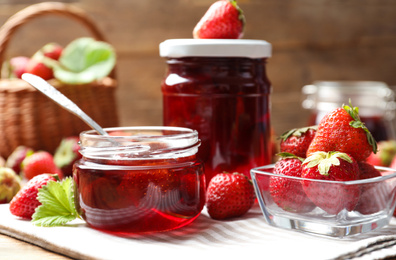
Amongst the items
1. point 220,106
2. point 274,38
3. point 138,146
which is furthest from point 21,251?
point 274,38

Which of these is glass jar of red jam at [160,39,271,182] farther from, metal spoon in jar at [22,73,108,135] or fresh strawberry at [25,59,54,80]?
fresh strawberry at [25,59,54,80]

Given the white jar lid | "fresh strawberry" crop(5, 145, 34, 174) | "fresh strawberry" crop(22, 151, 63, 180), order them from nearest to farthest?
the white jar lid, "fresh strawberry" crop(22, 151, 63, 180), "fresh strawberry" crop(5, 145, 34, 174)

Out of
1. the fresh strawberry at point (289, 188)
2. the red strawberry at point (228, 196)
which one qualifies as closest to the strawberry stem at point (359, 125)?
the fresh strawberry at point (289, 188)

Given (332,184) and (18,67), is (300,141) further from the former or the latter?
(18,67)

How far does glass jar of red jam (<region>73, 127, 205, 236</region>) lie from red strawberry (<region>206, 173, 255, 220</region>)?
59 millimetres

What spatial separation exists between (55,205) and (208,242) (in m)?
0.28

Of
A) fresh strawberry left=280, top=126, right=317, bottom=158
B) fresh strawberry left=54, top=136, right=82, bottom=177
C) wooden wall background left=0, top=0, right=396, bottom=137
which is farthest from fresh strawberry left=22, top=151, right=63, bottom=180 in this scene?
wooden wall background left=0, top=0, right=396, bottom=137

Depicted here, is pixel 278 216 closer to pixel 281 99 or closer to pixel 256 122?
pixel 256 122

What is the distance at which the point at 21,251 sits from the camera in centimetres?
77

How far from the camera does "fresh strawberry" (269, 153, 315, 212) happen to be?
0.81 meters

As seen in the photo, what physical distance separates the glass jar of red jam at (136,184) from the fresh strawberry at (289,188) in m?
0.13

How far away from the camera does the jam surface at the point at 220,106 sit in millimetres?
1019

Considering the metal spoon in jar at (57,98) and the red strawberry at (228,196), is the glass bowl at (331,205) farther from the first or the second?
the metal spoon in jar at (57,98)

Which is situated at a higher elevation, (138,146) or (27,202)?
(138,146)
